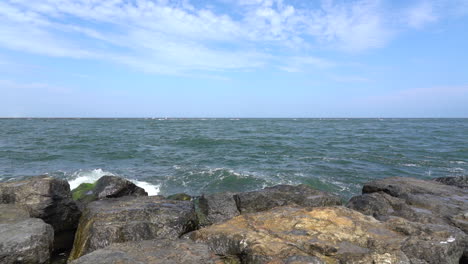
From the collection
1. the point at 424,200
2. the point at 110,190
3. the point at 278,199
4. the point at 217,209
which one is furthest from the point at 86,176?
the point at 424,200

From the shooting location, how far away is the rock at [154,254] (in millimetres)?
3973

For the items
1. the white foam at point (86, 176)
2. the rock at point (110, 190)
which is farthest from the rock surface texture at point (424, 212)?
the white foam at point (86, 176)

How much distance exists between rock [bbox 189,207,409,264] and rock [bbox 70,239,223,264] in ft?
1.66

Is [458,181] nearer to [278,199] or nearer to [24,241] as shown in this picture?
[278,199]

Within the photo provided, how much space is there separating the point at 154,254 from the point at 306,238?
2.28m

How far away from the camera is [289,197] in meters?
7.94

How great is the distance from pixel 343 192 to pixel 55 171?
546 inches

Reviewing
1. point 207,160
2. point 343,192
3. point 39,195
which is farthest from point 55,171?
point 343,192

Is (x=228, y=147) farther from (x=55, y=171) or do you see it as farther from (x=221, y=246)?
(x=221, y=246)

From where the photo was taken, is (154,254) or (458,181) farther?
(458,181)

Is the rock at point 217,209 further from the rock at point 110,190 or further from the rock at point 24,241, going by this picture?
the rock at point 24,241

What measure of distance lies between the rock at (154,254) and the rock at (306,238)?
0.50 m

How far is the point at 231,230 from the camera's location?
17.1 feet

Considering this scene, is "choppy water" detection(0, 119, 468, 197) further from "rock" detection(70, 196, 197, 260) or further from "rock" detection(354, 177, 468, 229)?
"rock" detection(70, 196, 197, 260)
